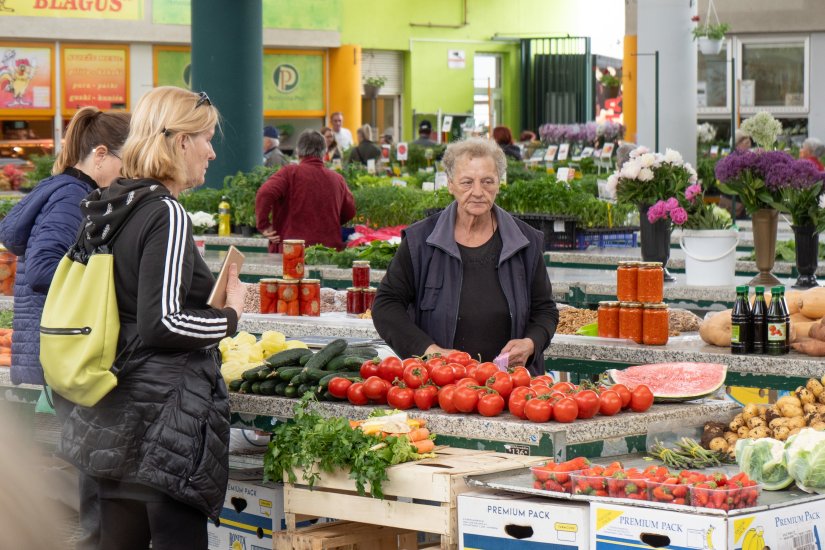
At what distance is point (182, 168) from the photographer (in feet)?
12.0

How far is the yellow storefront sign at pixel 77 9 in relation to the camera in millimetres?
20234

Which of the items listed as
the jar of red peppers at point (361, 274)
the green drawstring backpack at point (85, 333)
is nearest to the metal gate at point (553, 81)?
the jar of red peppers at point (361, 274)

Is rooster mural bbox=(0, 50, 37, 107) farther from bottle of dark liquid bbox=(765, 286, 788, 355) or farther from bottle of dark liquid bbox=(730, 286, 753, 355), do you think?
bottle of dark liquid bbox=(765, 286, 788, 355)

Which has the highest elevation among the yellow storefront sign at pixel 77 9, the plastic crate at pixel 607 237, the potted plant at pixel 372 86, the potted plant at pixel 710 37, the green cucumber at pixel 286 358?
the yellow storefront sign at pixel 77 9

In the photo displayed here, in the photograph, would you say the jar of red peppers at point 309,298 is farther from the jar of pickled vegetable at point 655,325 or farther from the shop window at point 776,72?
the shop window at point 776,72

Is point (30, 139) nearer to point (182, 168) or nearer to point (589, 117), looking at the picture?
point (589, 117)

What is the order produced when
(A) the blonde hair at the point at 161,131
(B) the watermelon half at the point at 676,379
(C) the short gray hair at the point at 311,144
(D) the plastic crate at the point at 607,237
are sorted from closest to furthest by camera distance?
(A) the blonde hair at the point at 161,131 < (B) the watermelon half at the point at 676,379 < (D) the plastic crate at the point at 607,237 < (C) the short gray hair at the point at 311,144

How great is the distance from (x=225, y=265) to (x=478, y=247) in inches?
49.6

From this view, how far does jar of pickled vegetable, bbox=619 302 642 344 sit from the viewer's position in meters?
5.56

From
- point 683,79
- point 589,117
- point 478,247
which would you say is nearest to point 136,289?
point 478,247

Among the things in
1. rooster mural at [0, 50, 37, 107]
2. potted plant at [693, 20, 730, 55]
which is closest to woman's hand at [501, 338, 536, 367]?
potted plant at [693, 20, 730, 55]

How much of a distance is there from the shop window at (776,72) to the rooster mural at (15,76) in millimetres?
10478

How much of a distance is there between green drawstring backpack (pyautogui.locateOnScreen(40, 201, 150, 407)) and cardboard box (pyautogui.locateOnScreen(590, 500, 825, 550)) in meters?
1.31

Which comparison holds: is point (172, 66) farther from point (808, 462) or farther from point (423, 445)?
point (808, 462)
